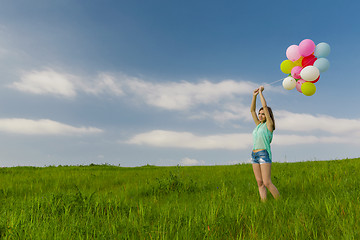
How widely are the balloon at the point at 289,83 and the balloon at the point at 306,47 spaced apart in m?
0.72

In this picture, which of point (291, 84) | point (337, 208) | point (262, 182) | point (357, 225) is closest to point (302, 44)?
point (291, 84)

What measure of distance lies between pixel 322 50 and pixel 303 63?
52 centimetres

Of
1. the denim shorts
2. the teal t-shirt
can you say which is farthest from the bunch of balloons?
the denim shorts

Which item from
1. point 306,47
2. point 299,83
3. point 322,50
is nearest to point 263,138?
point 299,83

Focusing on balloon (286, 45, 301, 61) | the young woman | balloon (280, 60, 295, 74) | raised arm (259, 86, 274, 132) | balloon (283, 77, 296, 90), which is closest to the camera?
the young woman

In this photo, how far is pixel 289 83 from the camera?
652cm

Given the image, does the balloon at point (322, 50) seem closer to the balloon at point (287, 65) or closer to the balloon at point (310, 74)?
the balloon at point (287, 65)

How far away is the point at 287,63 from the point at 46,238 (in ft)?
21.6

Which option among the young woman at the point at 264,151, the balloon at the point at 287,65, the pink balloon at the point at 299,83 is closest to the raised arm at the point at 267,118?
the young woman at the point at 264,151

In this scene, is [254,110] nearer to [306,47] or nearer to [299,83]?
[299,83]

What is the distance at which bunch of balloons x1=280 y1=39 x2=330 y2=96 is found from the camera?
6178 millimetres

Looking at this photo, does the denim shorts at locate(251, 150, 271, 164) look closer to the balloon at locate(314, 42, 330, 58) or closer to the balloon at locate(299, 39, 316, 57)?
the balloon at locate(299, 39, 316, 57)

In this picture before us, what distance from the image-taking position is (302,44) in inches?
256

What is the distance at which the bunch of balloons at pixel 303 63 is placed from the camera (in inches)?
243
